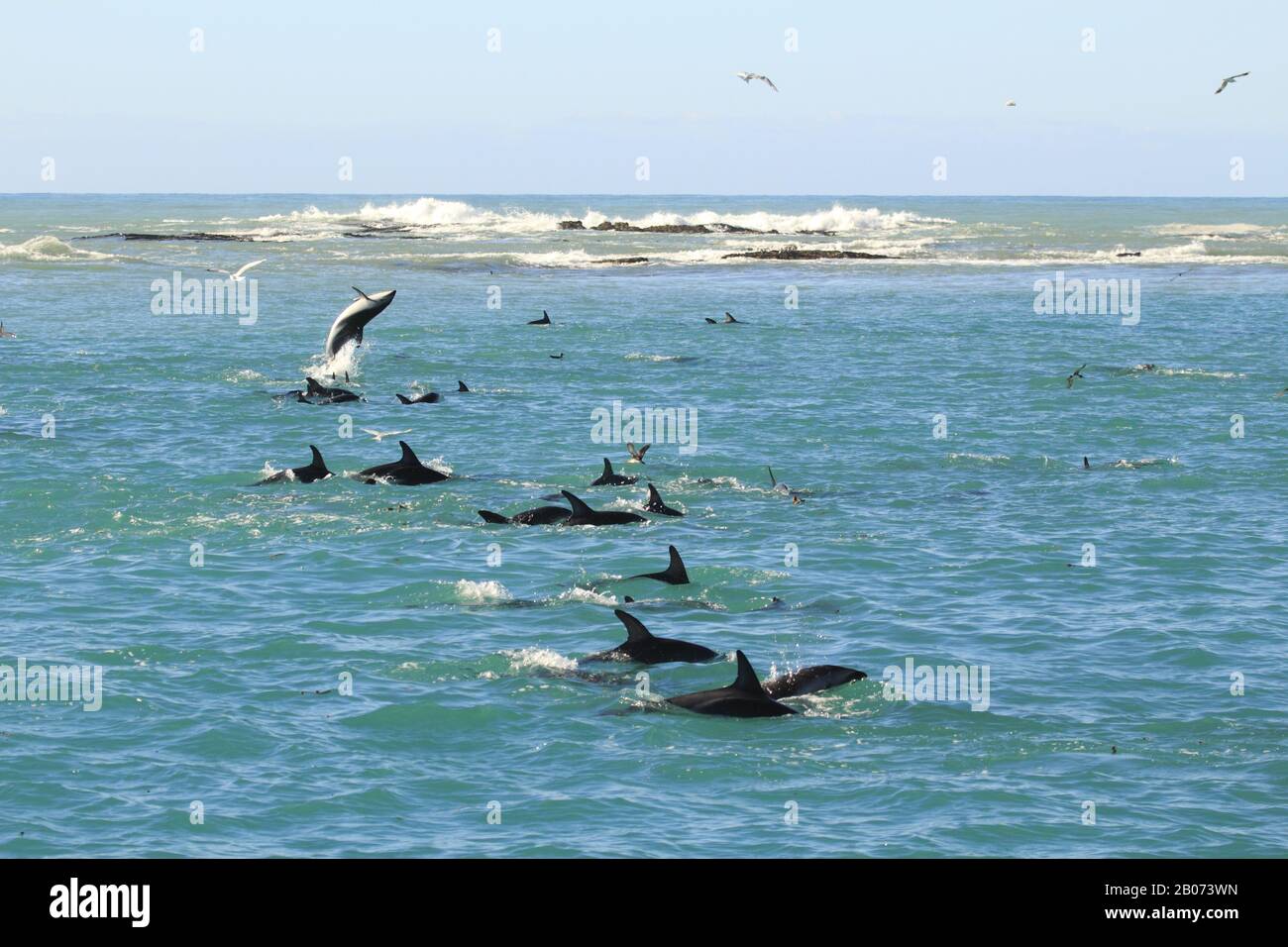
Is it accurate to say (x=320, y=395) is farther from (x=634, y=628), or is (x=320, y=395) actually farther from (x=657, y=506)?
(x=634, y=628)

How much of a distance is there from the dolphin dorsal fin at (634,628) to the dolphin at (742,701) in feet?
4.10

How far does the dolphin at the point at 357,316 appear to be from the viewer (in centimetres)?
3130

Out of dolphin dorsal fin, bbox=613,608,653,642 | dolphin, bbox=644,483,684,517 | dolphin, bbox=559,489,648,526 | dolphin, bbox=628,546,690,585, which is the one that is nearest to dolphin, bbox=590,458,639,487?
dolphin, bbox=644,483,684,517

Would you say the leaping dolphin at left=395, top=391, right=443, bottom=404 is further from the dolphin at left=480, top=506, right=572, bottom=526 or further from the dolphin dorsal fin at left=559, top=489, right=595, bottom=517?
the dolphin dorsal fin at left=559, top=489, right=595, bottom=517

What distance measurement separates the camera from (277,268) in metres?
73.4

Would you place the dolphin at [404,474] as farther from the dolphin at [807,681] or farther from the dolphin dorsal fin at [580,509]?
the dolphin at [807,681]

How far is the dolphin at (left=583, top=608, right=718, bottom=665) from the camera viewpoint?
15594 mm

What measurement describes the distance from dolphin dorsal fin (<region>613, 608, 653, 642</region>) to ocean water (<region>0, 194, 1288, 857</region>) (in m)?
0.34

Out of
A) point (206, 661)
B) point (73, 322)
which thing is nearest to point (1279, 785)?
point (206, 661)
